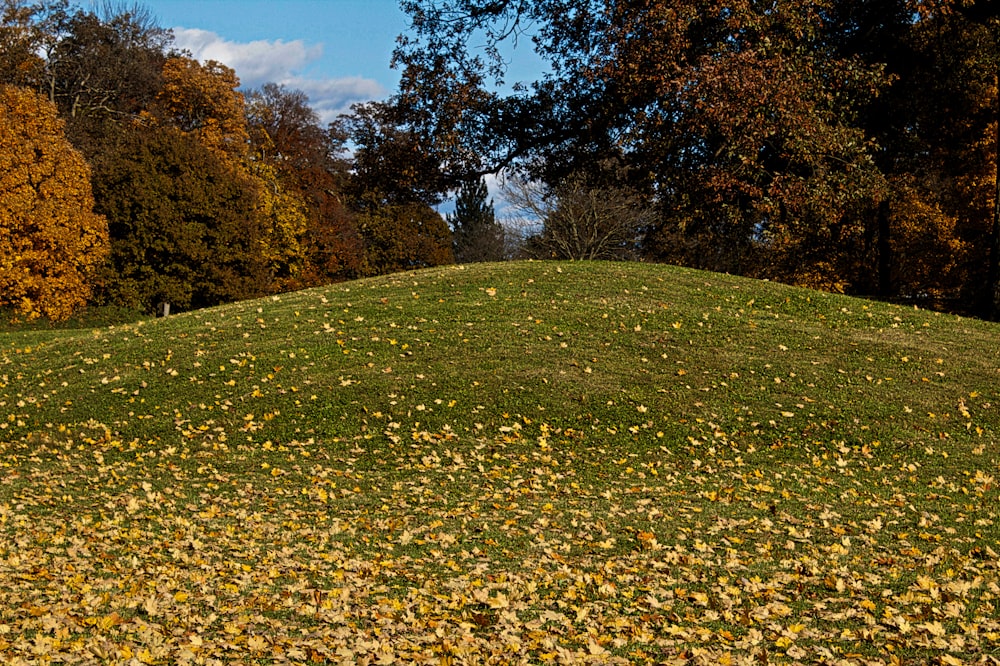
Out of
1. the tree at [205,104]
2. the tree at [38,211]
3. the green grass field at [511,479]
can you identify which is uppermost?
the tree at [205,104]

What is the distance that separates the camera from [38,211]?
101ft

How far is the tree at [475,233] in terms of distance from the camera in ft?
216

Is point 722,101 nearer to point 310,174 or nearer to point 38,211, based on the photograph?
point 38,211

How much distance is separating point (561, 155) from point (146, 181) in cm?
2438

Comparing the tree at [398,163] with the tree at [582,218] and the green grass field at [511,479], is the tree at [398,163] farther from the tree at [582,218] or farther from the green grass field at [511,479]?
the tree at [582,218]

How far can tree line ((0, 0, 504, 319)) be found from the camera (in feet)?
102

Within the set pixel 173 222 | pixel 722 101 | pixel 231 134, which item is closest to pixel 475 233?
pixel 231 134

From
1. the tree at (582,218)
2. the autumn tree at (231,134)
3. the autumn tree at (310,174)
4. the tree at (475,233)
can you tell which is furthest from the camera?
the tree at (475,233)

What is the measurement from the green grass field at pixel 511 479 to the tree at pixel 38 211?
14.9 metres

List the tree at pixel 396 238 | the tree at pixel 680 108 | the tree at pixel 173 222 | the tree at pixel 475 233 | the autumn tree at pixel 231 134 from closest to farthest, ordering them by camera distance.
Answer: the tree at pixel 680 108 < the tree at pixel 173 222 < the autumn tree at pixel 231 134 < the tree at pixel 396 238 < the tree at pixel 475 233

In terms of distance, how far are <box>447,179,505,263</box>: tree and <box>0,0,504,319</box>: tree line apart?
46.5 feet

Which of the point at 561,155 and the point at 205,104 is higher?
the point at 205,104

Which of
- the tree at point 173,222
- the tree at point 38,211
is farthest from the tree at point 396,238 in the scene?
the tree at point 38,211

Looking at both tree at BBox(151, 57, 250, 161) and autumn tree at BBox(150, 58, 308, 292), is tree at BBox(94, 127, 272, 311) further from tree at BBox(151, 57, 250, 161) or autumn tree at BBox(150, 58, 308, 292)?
tree at BBox(151, 57, 250, 161)
